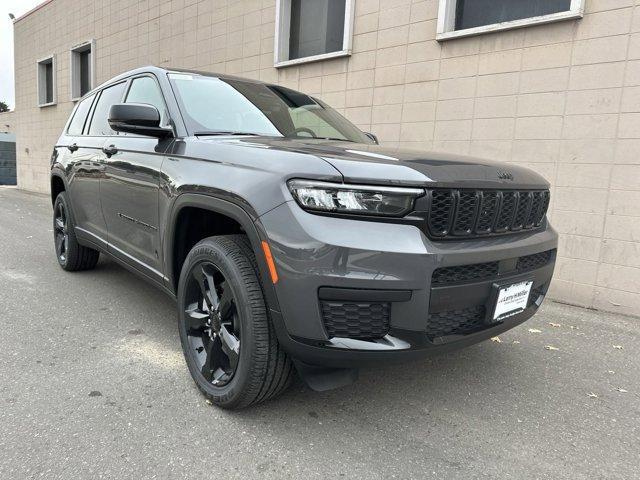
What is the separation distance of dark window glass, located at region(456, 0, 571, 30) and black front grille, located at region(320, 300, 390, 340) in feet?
14.1

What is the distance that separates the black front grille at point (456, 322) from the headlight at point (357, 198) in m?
0.47

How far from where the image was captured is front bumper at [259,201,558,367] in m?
1.89

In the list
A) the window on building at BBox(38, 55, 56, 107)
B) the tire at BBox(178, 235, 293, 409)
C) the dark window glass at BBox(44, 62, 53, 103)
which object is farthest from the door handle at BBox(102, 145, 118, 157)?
the dark window glass at BBox(44, 62, 53, 103)

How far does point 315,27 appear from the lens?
24.4ft

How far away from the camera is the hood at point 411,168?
1.97m

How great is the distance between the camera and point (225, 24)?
850 cm

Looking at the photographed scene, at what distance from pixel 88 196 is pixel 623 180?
469 centimetres

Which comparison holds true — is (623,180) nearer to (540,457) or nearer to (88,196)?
(540,457)

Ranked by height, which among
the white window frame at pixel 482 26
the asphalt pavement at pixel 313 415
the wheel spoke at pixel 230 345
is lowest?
the asphalt pavement at pixel 313 415

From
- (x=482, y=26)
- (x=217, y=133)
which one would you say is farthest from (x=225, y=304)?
(x=482, y=26)

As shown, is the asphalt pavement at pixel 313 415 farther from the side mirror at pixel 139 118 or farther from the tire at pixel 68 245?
the side mirror at pixel 139 118

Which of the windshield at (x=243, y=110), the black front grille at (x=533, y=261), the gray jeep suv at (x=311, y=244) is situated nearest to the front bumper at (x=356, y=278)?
the gray jeep suv at (x=311, y=244)

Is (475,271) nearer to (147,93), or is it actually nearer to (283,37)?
(147,93)

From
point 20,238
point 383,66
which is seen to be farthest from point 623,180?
point 20,238
